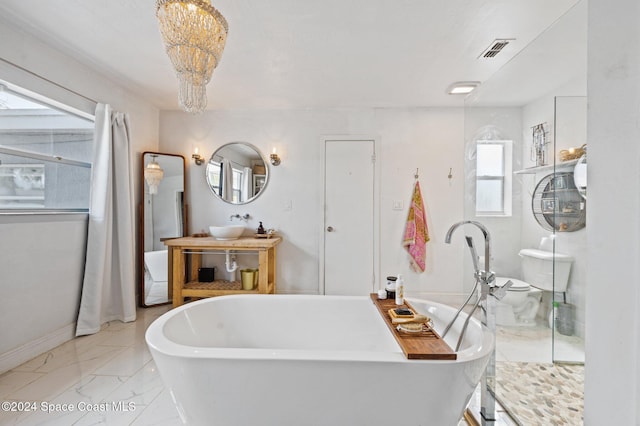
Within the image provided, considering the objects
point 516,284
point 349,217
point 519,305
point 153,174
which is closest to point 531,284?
point 516,284

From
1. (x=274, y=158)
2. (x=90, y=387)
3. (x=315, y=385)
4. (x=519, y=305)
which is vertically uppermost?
(x=274, y=158)

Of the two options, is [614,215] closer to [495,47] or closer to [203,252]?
[495,47]

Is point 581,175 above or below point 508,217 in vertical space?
above

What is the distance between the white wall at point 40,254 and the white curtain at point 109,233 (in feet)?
0.32

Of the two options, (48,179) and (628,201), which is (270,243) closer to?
(48,179)

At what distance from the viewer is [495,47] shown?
219cm

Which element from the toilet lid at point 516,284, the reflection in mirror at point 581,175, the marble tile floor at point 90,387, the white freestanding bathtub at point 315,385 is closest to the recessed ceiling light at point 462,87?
the reflection in mirror at point 581,175

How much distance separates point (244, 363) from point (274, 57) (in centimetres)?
219

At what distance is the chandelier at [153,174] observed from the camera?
327 centimetres

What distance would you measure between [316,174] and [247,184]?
852mm

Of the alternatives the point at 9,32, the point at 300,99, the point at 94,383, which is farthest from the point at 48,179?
the point at 300,99

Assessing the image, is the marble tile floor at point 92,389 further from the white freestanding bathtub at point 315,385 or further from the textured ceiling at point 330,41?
the textured ceiling at point 330,41

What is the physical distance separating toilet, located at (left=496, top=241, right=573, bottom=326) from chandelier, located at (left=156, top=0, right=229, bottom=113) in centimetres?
202

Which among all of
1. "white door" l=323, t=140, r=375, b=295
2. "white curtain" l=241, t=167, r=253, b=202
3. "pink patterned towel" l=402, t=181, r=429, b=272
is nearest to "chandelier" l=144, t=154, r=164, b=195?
"white curtain" l=241, t=167, r=253, b=202
